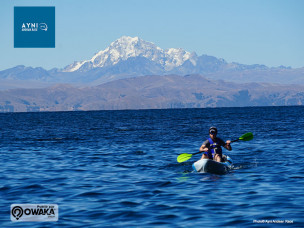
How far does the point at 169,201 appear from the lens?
1571 centimetres

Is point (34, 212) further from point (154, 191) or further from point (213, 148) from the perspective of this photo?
point (213, 148)

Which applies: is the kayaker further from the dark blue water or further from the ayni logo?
the ayni logo

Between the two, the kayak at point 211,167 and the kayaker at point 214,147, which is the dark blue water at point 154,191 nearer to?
the kayak at point 211,167

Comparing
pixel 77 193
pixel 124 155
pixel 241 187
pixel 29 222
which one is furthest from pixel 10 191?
pixel 124 155

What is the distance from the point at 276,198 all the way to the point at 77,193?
690cm

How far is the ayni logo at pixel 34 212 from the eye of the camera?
13672 mm

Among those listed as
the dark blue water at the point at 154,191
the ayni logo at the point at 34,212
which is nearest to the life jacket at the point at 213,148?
the dark blue water at the point at 154,191

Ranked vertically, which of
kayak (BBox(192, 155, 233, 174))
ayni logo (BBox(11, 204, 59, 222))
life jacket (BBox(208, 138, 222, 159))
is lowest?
ayni logo (BBox(11, 204, 59, 222))

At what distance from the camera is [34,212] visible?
46.8 ft

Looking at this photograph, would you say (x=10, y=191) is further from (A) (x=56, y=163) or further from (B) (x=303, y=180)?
(B) (x=303, y=180)

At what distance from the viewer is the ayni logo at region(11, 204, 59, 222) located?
13672mm

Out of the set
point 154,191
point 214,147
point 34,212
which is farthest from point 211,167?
point 34,212

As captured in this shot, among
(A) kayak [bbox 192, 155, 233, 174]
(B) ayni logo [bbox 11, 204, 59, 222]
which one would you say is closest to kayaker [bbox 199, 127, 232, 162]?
(A) kayak [bbox 192, 155, 233, 174]

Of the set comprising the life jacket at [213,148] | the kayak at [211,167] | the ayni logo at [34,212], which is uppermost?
the life jacket at [213,148]
